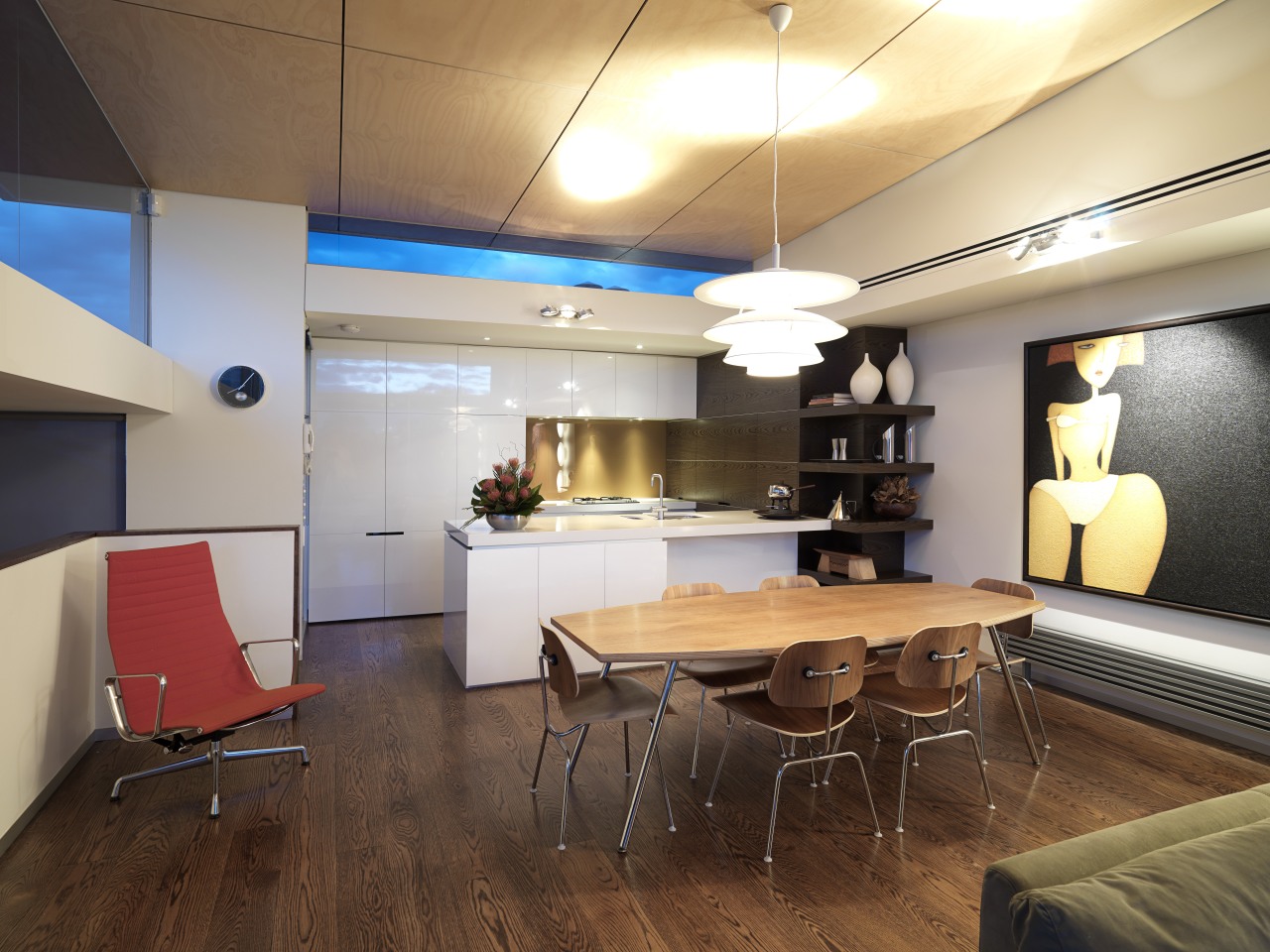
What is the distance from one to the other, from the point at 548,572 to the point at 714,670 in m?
1.47

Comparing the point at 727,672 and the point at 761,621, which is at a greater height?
the point at 761,621

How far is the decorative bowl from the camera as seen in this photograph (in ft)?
15.1

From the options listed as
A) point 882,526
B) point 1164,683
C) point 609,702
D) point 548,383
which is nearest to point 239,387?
point 548,383

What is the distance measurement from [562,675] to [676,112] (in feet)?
9.12

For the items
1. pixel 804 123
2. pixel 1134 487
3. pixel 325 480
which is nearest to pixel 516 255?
pixel 325 480

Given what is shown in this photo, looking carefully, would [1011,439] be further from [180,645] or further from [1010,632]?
[180,645]

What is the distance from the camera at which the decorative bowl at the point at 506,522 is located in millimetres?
4617

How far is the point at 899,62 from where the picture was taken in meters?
3.23

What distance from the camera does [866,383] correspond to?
530 centimetres

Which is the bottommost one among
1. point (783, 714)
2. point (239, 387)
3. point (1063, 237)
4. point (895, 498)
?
point (783, 714)

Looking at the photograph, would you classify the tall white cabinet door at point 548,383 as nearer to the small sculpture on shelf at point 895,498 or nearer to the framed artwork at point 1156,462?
the small sculpture on shelf at point 895,498

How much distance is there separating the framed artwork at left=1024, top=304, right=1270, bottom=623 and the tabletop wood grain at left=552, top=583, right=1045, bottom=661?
829mm

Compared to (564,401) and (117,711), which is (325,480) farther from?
(117,711)

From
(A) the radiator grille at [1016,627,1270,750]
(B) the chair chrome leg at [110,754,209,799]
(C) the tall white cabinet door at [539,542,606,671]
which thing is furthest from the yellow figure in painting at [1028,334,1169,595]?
(B) the chair chrome leg at [110,754,209,799]
